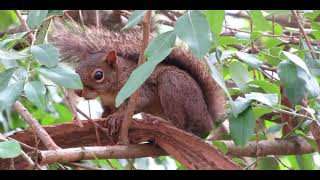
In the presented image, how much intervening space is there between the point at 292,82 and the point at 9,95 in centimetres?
59

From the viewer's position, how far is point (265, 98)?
1363 millimetres

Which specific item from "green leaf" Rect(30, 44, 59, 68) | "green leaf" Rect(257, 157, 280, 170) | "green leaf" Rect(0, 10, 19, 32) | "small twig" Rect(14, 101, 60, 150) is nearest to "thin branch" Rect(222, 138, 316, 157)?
"green leaf" Rect(257, 157, 280, 170)

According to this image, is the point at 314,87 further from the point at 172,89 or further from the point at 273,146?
the point at 172,89

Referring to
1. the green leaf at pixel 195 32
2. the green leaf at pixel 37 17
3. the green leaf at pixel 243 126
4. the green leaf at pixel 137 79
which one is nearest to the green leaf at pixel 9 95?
the green leaf at pixel 37 17

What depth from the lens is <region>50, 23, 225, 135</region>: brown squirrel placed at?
1.95 meters

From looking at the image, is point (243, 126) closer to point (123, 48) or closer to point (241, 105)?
point (241, 105)

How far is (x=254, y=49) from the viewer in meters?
1.78

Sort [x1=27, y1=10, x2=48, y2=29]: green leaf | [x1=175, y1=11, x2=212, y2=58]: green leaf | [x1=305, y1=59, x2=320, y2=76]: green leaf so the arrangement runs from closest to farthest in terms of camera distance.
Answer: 1. [x1=175, y1=11, x2=212, y2=58]: green leaf
2. [x1=27, y1=10, x2=48, y2=29]: green leaf
3. [x1=305, y1=59, x2=320, y2=76]: green leaf

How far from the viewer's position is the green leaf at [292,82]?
4.42ft

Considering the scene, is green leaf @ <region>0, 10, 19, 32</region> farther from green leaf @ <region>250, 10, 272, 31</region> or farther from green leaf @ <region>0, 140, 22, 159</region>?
green leaf @ <region>0, 140, 22, 159</region>

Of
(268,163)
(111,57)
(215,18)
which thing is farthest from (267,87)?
(111,57)

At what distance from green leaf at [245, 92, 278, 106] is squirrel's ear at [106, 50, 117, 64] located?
82 cm
